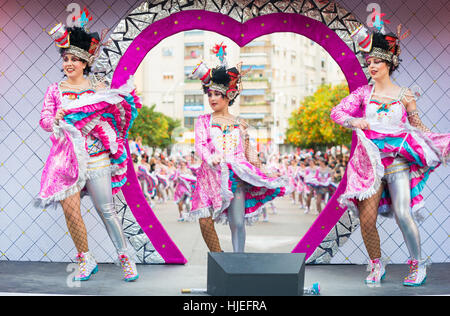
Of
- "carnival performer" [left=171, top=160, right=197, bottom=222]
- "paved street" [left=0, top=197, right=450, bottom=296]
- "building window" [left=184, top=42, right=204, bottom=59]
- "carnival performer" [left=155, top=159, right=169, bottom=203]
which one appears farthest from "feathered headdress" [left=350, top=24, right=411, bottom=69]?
"building window" [left=184, top=42, right=204, bottom=59]

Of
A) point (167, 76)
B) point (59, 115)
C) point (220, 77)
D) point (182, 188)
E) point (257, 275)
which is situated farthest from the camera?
point (167, 76)

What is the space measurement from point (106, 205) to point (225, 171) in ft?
3.10

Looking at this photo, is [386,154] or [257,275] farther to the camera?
[386,154]

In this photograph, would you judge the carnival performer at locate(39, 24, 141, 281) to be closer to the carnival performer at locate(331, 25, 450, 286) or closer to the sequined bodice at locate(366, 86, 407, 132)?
the carnival performer at locate(331, 25, 450, 286)

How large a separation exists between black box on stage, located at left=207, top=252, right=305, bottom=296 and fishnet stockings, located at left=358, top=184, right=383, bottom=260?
3.39 feet

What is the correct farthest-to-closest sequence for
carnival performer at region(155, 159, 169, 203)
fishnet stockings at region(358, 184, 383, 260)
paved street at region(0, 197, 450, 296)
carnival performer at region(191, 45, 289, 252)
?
carnival performer at region(155, 159, 169, 203)
carnival performer at region(191, 45, 289, 252)
fishnet stockings at region(358, 184, 383, 260)
paved street at region(0, 197, 450, 296)

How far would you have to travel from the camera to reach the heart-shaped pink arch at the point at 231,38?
18.0 ft

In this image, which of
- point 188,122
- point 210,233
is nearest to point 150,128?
point 188,122

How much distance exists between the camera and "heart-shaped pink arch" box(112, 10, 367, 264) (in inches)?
217

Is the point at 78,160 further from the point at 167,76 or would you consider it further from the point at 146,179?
the point at 167,76

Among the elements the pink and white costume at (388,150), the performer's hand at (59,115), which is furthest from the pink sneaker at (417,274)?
the performer's hand at (59,115)

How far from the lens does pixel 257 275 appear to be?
3.64 meters

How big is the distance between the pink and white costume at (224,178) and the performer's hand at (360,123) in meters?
0.77
